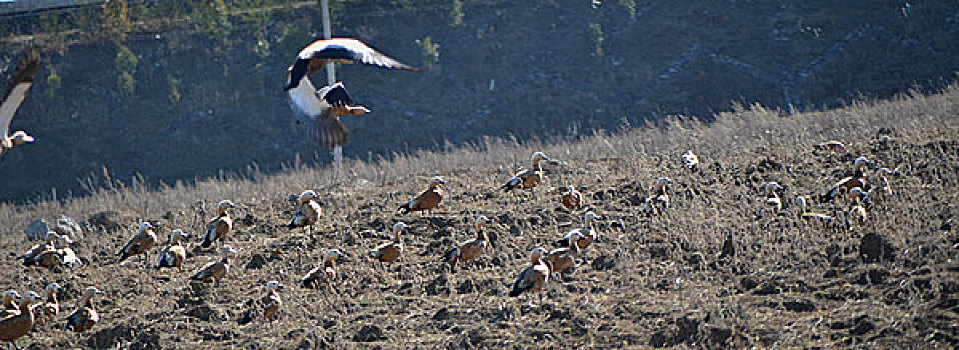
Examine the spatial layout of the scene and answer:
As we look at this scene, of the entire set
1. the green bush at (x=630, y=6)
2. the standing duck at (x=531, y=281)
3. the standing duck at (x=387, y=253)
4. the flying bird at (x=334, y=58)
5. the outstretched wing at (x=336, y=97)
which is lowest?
the standing duck at (x=387, y=253)

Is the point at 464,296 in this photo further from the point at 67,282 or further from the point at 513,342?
the point at 67,282

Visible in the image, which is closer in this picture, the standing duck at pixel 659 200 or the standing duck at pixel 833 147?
the standing duck at pixel 659 200

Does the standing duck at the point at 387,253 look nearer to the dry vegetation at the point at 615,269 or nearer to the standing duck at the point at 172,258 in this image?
the dry vegetation at the point at 615,269

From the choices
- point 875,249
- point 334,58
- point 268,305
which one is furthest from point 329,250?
point 875,249

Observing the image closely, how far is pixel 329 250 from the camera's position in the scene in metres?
9.73

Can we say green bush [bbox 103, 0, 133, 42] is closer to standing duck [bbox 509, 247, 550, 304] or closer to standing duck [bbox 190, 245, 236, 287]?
standing duck [bbox 190, 245, 236, 287]

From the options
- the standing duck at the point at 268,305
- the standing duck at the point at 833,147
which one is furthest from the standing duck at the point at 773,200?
the standing duck at the point at 268,305

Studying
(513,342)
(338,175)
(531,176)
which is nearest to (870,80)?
(338,175)

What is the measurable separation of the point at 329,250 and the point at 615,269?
8.81ft

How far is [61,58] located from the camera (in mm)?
27438

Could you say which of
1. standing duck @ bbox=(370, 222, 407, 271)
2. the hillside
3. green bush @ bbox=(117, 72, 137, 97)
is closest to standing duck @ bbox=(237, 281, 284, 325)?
standing duck @ bbox=(370, 222, 407, 271)

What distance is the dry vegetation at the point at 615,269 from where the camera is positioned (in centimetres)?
696

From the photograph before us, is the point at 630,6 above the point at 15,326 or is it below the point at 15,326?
above

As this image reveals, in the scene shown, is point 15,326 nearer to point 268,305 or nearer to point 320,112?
point 268,305
